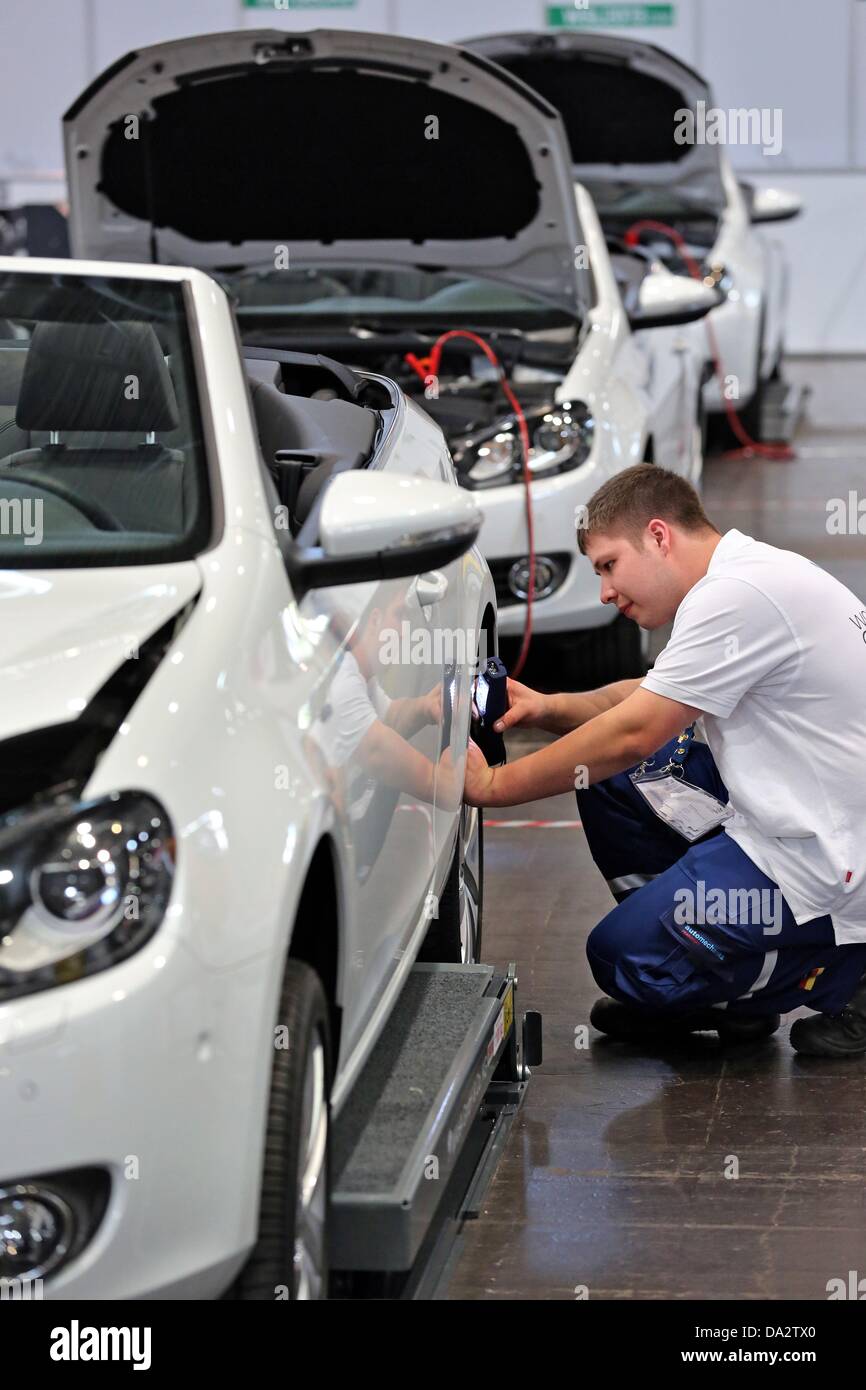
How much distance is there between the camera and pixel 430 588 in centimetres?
340

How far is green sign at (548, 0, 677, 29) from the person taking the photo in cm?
1917

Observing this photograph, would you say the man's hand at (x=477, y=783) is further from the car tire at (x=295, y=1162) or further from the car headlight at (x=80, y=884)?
the car headlight at (x=80, y=884)

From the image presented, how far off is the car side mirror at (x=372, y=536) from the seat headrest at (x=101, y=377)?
50 centimetres

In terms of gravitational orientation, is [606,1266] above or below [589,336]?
below

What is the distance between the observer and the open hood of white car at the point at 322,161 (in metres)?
6.41

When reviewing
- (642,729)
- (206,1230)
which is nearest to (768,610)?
(642,729)

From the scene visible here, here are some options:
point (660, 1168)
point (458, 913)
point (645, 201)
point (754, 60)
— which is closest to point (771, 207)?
point (645, 201)

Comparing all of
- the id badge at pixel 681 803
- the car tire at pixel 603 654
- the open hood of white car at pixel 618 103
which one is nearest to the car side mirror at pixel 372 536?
the id badge at pixel 681 803

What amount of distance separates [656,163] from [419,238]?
4.12m

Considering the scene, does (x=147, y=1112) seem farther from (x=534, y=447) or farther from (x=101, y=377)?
(x=534, y=447)

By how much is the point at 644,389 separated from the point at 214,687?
16.6 feet

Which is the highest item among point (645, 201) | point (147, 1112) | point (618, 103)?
point (618, 103)
